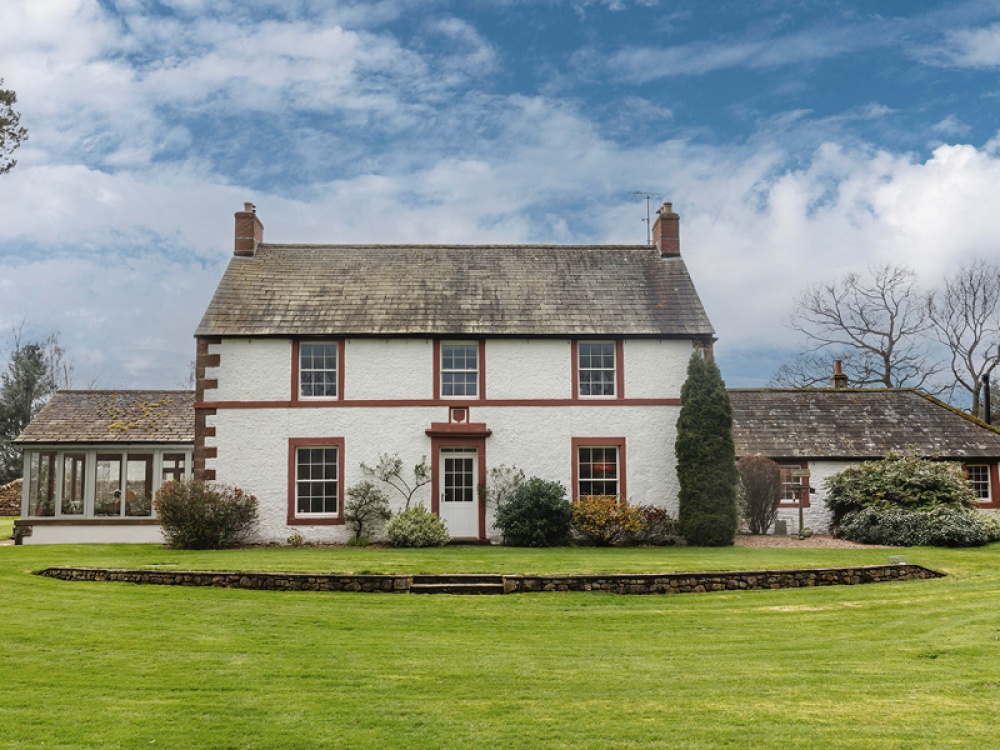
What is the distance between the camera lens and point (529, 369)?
23125mm

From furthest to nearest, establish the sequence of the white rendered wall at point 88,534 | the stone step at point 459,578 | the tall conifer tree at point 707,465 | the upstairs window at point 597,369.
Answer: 1. the white rendered wall at point 88,534
2. the upstairs window at point 597,369
3. the tall conifer tree at point 707,465
4. the stone step at point 459,578

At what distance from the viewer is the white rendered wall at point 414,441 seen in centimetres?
2245

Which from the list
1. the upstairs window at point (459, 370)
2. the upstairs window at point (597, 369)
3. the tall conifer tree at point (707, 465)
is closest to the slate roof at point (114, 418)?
the upstairs window at point (459, 370)

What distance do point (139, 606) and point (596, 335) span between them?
13.2m

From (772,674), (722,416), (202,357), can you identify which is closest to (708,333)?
(722,416)

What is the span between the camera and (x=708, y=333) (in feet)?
75.9

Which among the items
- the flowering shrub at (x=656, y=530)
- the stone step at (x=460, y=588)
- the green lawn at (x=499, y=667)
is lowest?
the green lawn at (x=499, y=667)

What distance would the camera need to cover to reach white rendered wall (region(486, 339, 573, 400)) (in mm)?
23000

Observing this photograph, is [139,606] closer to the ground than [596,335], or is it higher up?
closer to the ground

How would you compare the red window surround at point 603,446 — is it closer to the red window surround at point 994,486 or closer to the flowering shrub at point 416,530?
the flowering shrub at point 416,530

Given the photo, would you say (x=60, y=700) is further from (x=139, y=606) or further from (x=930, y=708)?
(x=930, y=708)

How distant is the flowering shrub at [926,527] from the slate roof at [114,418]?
18650mm

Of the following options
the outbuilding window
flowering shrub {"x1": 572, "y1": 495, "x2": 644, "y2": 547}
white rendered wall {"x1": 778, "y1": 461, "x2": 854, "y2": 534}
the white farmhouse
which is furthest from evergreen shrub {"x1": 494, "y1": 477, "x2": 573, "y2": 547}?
the outbuilding window

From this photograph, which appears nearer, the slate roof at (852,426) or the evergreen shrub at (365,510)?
A: the evergreen shrub at (365,510)
